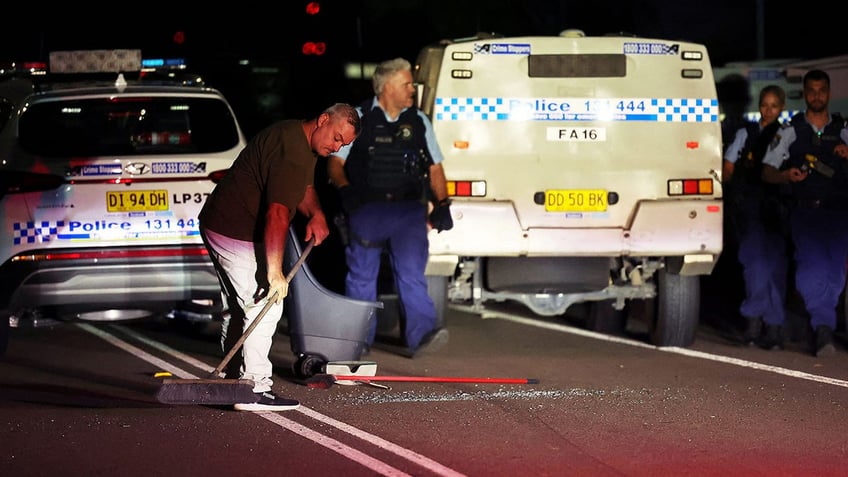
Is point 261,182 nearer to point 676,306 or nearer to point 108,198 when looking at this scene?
point 108,198

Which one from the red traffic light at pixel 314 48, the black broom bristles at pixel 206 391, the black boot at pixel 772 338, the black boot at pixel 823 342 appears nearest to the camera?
the black broom bristles at pixel 206 391

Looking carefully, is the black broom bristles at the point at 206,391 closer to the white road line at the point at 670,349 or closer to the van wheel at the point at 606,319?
the white road line at the point at 670,349

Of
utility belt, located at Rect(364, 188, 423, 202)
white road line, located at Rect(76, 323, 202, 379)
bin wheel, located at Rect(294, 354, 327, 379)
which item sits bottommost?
white road line, located at Rect(76, 323, 202, 379)

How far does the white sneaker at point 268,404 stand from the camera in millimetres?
7688

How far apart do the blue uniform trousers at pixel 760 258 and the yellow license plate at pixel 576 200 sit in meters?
1.48

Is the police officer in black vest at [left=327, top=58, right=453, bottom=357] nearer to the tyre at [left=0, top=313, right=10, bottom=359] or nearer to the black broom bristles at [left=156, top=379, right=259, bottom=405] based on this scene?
the tyre at [left=0, top=313, right=10, bottom=359]

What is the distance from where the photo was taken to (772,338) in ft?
34.8

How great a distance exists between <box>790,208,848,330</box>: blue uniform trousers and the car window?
3973mm

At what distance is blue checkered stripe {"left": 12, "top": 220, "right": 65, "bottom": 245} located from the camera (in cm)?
939

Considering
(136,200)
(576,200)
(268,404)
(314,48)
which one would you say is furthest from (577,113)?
(314,48)

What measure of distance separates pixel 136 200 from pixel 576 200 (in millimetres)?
2879

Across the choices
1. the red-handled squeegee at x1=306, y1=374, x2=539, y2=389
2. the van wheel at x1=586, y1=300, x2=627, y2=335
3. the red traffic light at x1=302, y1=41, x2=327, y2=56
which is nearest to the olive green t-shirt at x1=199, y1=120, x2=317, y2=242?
the red-handled squeegee at x1=306, y1=374, x2=539, y2=389

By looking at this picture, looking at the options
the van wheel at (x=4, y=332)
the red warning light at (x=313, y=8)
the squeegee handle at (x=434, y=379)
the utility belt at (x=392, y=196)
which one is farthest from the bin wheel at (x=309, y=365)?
the red warning light at (x=313, y=8)

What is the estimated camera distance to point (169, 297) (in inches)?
380
